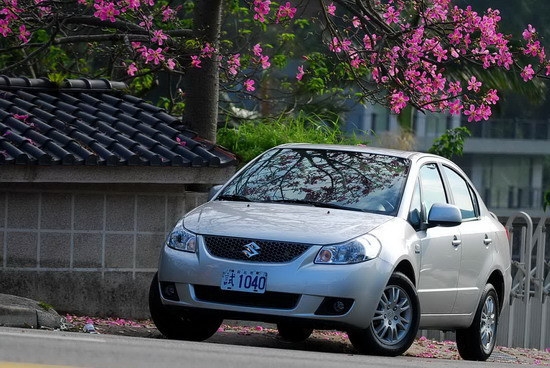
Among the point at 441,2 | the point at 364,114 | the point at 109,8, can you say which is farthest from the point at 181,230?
the point at 364,114

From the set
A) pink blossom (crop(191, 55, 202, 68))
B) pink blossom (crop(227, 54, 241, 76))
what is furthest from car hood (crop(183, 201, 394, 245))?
pink blossom (crop(227, 54, 241, 76))

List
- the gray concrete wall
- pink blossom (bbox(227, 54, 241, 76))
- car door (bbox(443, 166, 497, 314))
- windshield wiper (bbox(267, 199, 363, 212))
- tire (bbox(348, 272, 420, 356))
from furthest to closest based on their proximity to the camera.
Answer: pink blossom (bbox(227, 54, 241, 76)) → the gray concrete wall → car door (bbox(443, 166, 497, 314)) → windshield wiper (bbox(267, 199, 363, 212)) → tire (bbox(348, 272, 420, 356))

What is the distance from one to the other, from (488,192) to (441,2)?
35.6 metres

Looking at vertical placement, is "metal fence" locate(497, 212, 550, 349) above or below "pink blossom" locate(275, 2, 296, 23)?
below

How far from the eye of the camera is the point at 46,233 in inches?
530

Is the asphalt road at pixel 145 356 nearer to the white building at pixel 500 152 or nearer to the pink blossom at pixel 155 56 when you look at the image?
the pink blossom at pixel 155 56

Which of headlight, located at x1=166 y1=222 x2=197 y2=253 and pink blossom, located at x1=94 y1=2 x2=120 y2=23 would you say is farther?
pink blossom, located at x1=94 y1=2 x2=120 y2=23

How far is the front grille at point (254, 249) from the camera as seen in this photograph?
994 centimetres

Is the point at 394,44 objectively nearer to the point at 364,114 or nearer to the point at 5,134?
the point at 5,134

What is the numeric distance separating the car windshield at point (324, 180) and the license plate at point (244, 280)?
1063mm

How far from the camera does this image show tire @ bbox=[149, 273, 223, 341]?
10.4m

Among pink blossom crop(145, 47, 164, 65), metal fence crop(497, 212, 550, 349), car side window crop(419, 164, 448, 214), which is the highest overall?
pink blossom crop(145, 47, 164, 65)

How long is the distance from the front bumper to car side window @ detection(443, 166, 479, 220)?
2.10 metres

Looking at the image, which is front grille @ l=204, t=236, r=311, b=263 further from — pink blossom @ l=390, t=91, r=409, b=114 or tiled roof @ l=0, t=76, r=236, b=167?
pink blossom @ l=390, t=91, r=409, b=114
